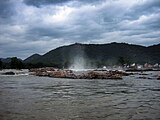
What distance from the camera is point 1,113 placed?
17891 millimetres

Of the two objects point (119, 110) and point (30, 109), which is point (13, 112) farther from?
point (119, 110)

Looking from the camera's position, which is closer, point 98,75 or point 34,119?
point 34,119

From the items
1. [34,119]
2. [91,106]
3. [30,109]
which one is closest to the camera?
[34,119]

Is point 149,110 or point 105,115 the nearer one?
point 105,115

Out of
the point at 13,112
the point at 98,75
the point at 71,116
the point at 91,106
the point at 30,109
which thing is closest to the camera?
the point at 71,116

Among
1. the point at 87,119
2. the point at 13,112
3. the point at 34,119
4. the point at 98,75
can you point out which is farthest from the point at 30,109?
the point at 98,75

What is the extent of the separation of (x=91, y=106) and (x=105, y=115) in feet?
12.4

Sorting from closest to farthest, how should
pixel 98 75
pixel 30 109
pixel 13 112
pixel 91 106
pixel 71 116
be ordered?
pixel 71 116 < pixel 13 112 < pixel 30 109 < pixel 91 106 < pixel 98 75

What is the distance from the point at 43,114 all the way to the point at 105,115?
440 cm

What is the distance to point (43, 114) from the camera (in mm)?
17547

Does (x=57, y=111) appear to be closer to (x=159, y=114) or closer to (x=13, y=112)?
(x=13, y=112)

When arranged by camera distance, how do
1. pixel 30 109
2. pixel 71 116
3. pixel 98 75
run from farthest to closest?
pixel 98 75, pixel 30 109, pixel 71 116

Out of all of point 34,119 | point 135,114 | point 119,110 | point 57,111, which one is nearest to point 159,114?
point 135,114

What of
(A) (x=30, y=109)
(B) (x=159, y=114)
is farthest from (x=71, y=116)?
(B) (x=159, y=114)
